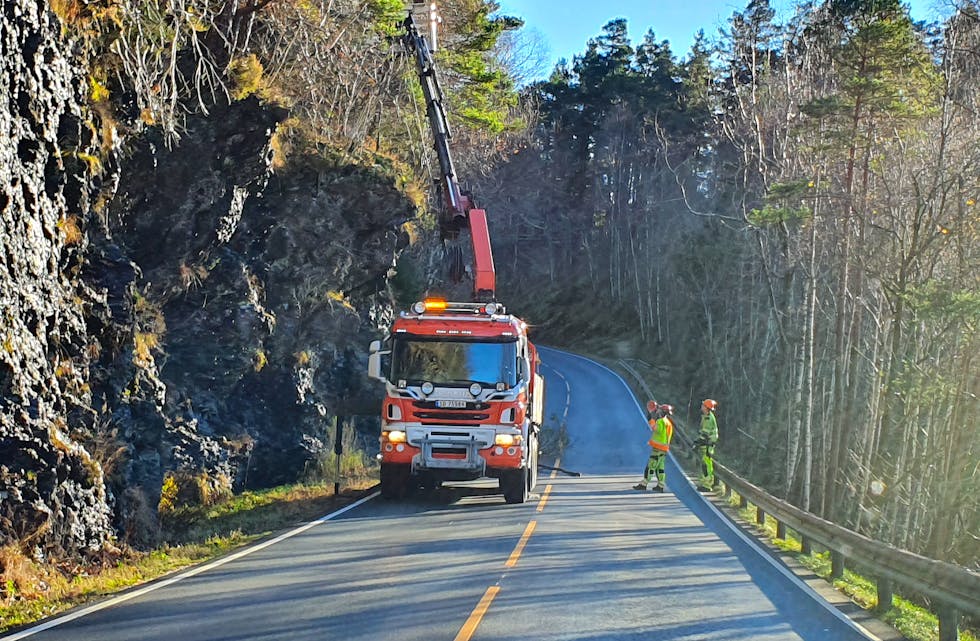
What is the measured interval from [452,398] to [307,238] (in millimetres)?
8978

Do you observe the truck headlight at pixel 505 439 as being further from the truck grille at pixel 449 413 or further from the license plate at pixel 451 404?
the license plate at pixel 451 404

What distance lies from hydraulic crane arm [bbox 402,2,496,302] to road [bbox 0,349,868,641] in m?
5.08

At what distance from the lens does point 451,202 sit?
21.8 meters

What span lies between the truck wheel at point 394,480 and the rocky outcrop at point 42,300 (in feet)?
18.0

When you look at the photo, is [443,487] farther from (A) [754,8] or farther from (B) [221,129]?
(A) [754,8]

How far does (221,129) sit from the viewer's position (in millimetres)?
18984

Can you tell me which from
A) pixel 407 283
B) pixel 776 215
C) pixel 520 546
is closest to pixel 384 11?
pixel 776 215

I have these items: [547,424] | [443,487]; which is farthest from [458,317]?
[547,424]

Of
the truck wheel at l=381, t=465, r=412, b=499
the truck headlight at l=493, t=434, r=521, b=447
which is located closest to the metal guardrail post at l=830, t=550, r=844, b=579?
the truck headlight at l=493, t=434, r=521, b=447

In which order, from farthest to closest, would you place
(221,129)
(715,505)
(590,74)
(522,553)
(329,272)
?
(590,74) < (329,272) < (715,505) < (221,129) < (522,553)

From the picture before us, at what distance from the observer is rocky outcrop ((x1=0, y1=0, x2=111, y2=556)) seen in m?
10.8

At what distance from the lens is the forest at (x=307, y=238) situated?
12.3 metres

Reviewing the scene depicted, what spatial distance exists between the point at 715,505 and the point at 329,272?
11352 millimetres

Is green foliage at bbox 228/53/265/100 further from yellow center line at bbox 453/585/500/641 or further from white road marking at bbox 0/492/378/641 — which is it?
yellow center line at bbox 453/585/500/641
